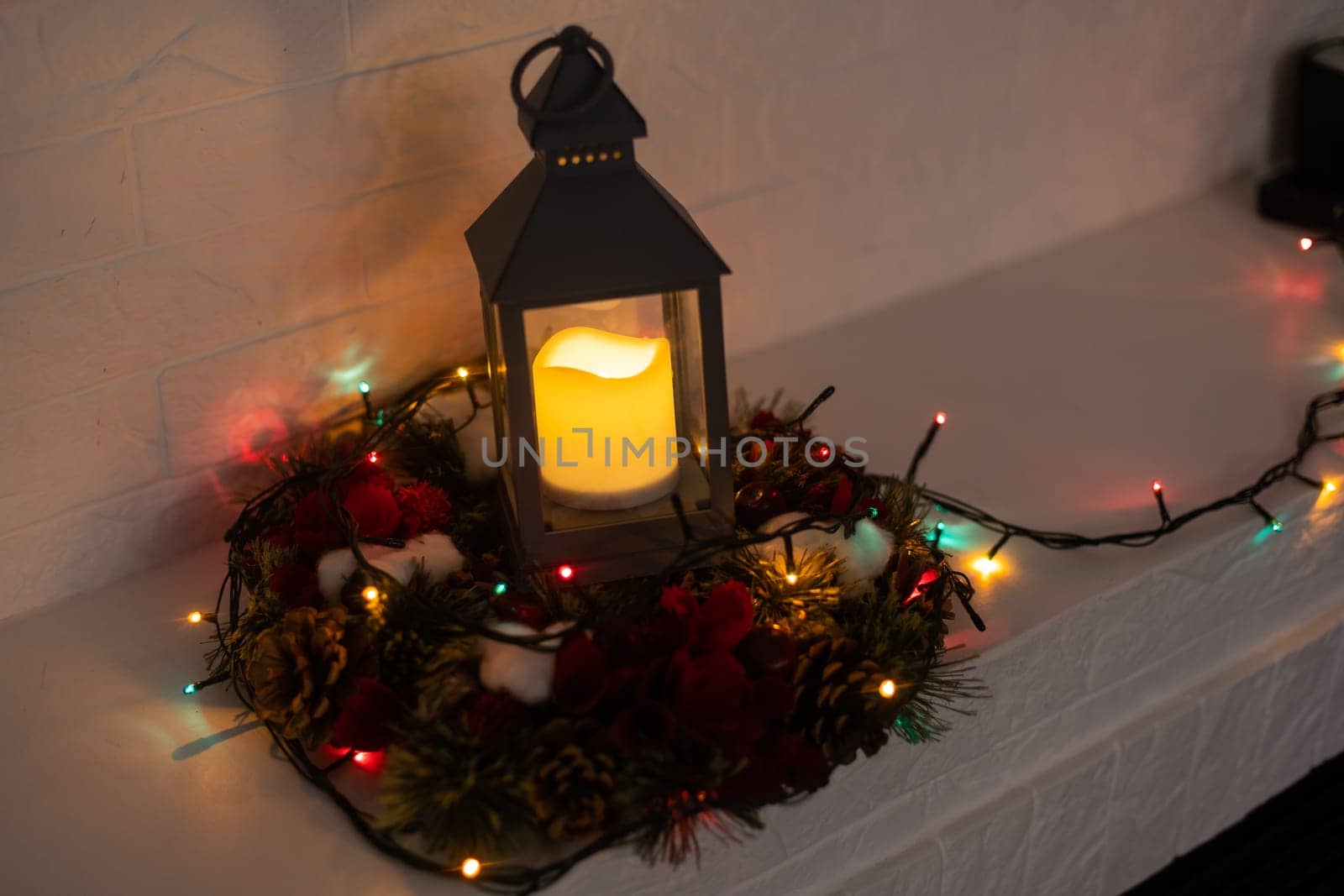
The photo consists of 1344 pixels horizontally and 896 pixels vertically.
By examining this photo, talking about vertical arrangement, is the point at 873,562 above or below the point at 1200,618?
above

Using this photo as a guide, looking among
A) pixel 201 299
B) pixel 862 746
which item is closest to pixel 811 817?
pixel 862 746

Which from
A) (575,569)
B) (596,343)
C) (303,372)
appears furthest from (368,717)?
(303,372)

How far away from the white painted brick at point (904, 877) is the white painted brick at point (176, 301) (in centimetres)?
63

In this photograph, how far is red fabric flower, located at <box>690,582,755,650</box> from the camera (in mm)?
860

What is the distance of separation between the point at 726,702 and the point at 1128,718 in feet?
1.62

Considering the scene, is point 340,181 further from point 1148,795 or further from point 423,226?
point 1148,795

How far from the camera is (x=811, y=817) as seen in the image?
928mm

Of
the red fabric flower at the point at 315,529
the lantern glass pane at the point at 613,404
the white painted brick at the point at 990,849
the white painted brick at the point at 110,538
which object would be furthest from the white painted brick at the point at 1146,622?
the white painted brick at the point at 110,538

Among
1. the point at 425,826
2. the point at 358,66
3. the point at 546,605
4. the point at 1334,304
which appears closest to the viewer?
the point at 425,826

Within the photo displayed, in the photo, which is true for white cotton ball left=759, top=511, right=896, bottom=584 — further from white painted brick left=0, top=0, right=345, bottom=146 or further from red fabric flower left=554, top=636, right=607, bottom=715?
white painted brick left=0, top=0, right=345, bottom=146

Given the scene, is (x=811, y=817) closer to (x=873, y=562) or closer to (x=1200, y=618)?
(x=873, y=562)

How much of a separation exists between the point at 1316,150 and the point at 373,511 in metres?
1.28

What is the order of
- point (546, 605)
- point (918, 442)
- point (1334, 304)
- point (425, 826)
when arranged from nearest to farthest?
point (425, 826) → point (546, 605) → point (918, 442) → point (1334, 304)

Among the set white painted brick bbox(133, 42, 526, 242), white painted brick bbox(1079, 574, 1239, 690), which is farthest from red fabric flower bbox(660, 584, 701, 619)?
white painted brick bbox(133, 42, 526, 242)
